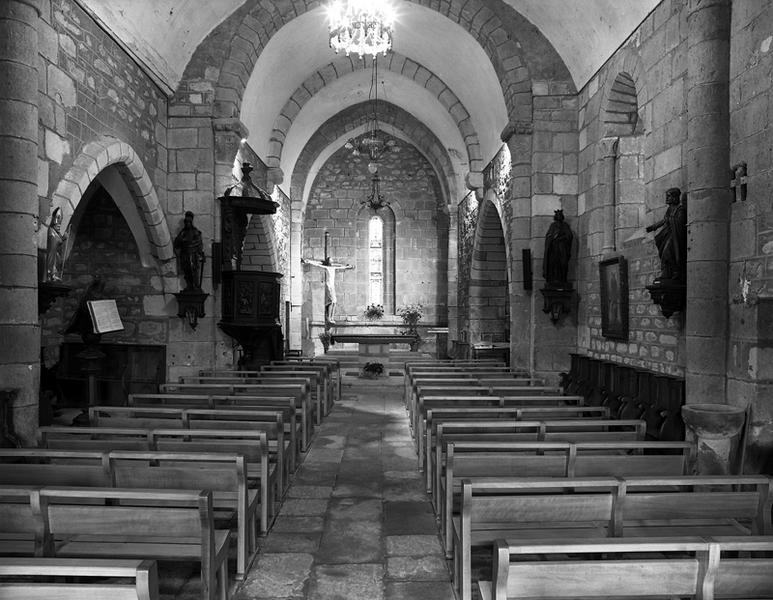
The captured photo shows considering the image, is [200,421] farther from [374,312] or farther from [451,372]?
[374,312]

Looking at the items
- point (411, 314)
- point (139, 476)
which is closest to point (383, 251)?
point (411, 314)

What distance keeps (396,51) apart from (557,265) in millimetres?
6442

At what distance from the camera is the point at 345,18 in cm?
809

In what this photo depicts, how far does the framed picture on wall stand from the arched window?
11.8m

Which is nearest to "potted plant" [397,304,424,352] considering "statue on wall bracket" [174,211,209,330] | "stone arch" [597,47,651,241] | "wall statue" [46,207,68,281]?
"statue on wall bracket" [174,211,209,330]

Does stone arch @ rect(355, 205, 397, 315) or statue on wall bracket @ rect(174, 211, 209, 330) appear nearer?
statue on wall bracket @ rect(174, 211, 209, 330)

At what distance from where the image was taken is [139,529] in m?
2.45

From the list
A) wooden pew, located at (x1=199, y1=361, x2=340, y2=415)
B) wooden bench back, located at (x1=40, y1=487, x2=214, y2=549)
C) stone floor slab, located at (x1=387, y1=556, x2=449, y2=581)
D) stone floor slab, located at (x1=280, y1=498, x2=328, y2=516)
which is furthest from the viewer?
wooden pew, located at (x1=199, y1=361, x2=340, y2=415)

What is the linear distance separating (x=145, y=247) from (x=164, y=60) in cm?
268

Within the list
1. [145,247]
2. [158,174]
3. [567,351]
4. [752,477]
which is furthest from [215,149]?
[752,477]

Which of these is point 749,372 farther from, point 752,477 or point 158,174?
point 158,174

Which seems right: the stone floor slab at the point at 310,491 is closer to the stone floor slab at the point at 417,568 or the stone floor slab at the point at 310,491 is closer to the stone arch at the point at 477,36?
the stone floor slab at the point at 417,568

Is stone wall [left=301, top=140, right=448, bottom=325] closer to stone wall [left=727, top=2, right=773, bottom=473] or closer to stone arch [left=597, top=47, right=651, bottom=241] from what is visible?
stone arch [left=597, top=47, right=651, bottom=241]

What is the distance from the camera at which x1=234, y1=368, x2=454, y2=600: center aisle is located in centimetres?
319
